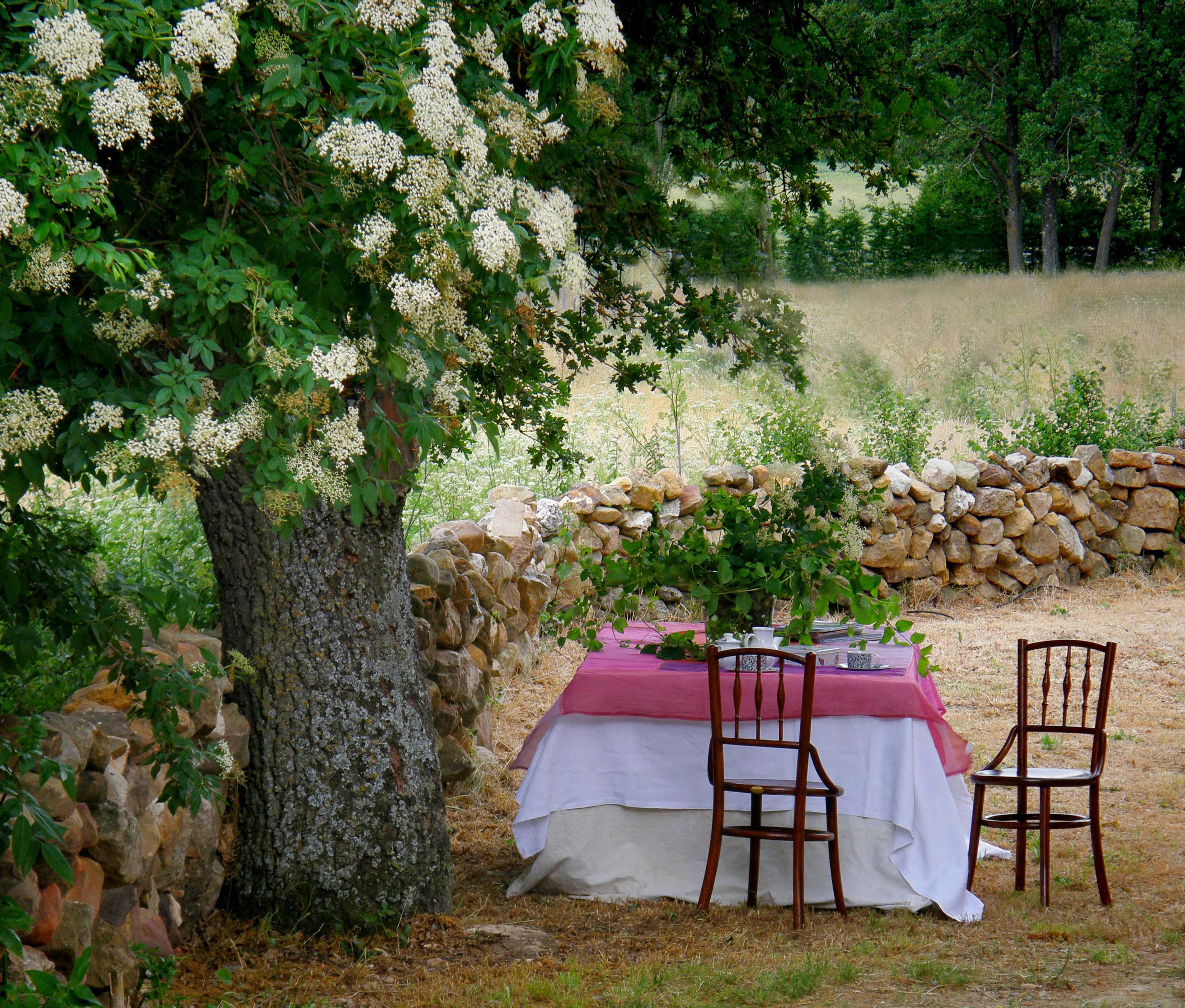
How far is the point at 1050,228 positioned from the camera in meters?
20.5

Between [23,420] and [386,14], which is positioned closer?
[386,14]

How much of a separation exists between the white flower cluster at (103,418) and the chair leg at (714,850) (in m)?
2.57

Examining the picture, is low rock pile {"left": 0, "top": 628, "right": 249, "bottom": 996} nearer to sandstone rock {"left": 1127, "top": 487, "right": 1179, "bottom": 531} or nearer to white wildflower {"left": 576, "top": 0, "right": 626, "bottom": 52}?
white wildflower {"left": 576, "top": 0, "right": 626, "bottom": 52}

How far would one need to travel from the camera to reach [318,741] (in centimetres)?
353

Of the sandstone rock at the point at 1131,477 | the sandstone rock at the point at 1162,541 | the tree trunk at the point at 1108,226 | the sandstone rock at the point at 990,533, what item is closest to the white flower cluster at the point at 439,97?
the sandstone rock at the point at 990,533

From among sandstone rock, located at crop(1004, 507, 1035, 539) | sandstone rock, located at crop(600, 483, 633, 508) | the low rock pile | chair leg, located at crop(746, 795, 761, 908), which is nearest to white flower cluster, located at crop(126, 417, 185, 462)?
the low rock pile

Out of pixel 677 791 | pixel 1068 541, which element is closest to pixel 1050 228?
pixel 1068 541

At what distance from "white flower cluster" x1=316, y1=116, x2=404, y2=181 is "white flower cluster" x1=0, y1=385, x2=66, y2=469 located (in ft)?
2.01

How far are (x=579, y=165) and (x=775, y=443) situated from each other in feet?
19.4

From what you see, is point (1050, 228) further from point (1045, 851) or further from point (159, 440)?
point (159, 440)

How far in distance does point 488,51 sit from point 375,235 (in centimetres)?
45

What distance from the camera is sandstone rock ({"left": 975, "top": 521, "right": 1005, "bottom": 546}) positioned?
31.0 ft

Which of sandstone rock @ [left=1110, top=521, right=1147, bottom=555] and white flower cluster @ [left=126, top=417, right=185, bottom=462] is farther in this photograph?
sandstone rock @ [left=1110, top=521, right=1147, bottom=555]

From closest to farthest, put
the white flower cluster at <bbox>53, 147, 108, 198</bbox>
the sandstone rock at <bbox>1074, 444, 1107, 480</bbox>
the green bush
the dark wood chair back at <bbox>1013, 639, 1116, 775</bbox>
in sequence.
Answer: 1. the white flower cluster at <bbox>53, 147, 108, 198</bbox>
2. the dark wood chair back at <bbox>1013, 639, 1116, 775</bbox>
3. the sandstone rock at <bbox>1074, 444, 1107, 480</bbox>
4. the green bush
